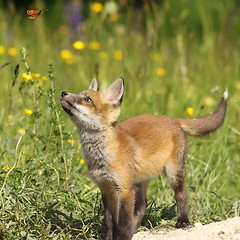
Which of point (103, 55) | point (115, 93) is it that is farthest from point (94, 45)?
point (115, 93)

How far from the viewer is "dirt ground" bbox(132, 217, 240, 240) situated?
405 cm

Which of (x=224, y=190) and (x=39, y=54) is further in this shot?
(x=39, y=54)

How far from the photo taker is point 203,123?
195 inches

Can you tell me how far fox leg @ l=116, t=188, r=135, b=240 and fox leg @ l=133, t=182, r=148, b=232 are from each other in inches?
9.6

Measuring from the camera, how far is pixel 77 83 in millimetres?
7777

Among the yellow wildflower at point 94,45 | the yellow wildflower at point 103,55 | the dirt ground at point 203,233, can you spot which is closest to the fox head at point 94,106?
the dirt ground at point 203,233

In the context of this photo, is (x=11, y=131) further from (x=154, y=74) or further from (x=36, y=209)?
(x=154, y=74)

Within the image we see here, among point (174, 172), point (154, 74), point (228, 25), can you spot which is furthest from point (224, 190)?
point (228, 25)

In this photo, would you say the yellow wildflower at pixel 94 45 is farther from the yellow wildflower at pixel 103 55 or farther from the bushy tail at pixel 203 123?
the bushy tail at pixel 203 123

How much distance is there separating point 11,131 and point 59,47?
3.70 metres

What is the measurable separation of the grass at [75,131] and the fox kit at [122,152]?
0.19m

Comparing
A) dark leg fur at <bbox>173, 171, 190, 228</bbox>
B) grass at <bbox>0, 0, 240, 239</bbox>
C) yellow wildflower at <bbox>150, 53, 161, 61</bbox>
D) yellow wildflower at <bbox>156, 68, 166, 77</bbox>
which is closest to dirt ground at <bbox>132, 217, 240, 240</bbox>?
dark leg fur at <bbox>173, 171, 190, 228</bbox>

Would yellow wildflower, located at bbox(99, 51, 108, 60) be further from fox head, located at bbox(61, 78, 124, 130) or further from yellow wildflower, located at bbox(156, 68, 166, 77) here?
fox head, located at bbox(61, 78, 124, 130)

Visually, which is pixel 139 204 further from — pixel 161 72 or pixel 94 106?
pixel 161 72
